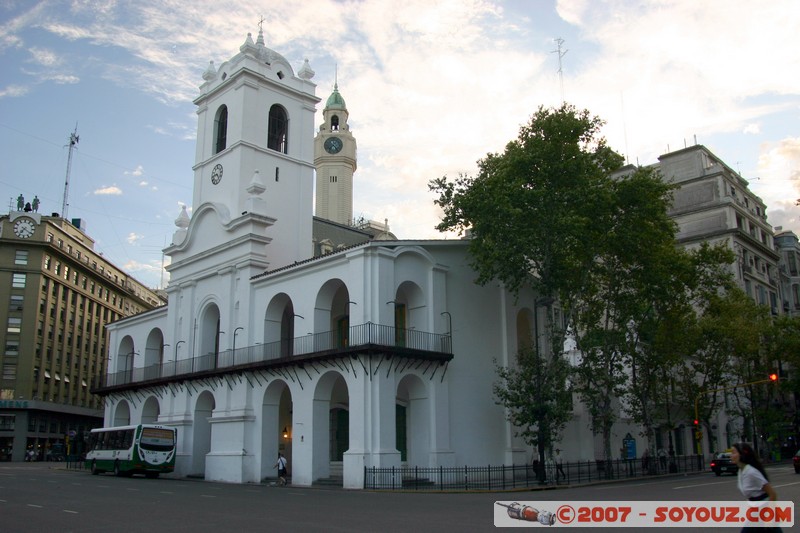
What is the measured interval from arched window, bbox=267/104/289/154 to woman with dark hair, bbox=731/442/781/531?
35427 mm

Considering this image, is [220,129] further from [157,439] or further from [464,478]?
[464,478]

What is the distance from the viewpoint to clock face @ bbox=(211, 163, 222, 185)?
40375 mm

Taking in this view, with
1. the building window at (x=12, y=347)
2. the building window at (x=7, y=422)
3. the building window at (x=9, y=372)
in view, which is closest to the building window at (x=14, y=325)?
the building window at (x=12, y=347)

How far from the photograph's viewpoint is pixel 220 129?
42.1 metres

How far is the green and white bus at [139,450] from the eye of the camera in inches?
1326

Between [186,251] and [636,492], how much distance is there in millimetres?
28397

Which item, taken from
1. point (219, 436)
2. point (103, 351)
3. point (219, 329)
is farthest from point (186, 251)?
point (103, 351)

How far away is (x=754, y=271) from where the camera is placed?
199ft

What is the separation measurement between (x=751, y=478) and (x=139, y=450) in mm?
30866

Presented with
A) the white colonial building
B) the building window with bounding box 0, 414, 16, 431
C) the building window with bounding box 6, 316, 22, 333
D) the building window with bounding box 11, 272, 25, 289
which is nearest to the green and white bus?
the white colonial building

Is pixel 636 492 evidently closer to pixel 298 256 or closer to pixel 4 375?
pixel 298 256

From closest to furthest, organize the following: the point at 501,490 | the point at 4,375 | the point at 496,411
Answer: the point at 501,490
the point at 496,411
the point at 4,375

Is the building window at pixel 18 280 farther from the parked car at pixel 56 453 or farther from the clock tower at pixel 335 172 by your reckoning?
the clock tower at pixel 335 172

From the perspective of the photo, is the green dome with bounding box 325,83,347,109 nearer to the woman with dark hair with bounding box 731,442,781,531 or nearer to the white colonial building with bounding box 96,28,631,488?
the white colonial building with bounding box 96,28,631,488
